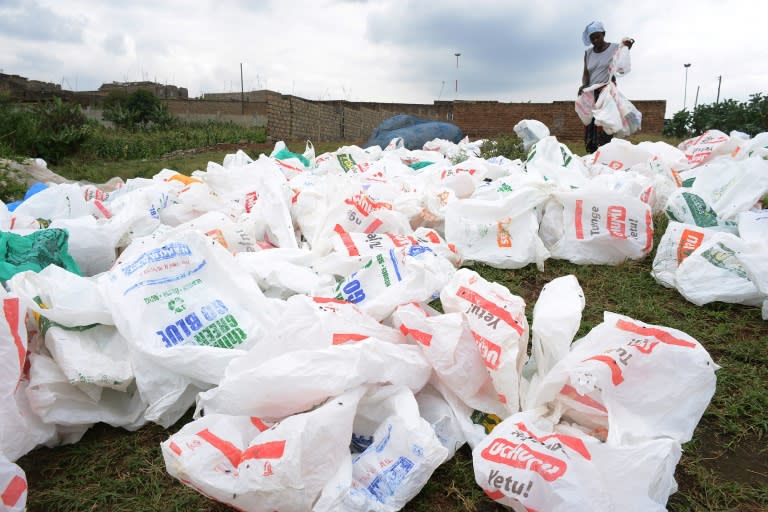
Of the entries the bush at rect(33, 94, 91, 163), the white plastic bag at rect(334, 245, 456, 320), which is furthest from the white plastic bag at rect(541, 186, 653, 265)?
the bush at rect(33, 94, 91, 163)

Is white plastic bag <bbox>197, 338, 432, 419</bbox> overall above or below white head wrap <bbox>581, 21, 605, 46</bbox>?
below

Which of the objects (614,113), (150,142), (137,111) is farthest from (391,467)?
(137,111)

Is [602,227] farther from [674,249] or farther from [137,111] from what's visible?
[137,111]

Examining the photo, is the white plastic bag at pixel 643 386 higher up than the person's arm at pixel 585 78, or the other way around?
the person's arm at pixel 585 78

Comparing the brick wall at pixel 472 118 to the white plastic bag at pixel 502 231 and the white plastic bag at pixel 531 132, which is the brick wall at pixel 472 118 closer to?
the white plastic bag at pixel 531 132

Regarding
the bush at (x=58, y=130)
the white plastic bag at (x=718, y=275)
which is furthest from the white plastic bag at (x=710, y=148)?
the bush at (x=58, y=130)

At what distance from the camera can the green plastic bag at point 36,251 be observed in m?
1.77

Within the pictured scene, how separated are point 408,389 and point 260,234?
1.45m

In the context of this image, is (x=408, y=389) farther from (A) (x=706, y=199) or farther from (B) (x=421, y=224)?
(A) (x=706, y=199)

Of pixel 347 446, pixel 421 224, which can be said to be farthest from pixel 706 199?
pixel 347 446

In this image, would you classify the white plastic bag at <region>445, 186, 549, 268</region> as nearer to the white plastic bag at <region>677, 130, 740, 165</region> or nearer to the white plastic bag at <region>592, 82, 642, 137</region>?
the white plastic bag at <region>677, 130, 740, 165</region>

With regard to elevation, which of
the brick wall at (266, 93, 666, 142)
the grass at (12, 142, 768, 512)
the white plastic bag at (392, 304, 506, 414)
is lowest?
the grass at (12, 142, 768, 512)

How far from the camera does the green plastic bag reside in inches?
69.7

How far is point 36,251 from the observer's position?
1809 millimetres
